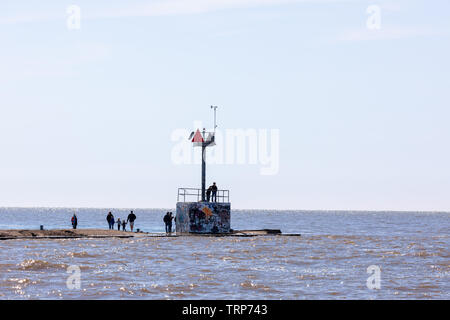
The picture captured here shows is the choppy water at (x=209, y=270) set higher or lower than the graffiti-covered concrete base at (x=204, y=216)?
lower

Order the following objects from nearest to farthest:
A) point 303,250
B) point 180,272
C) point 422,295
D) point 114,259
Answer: point 422,295 < point 180,272 < point 114,259 < point 303,250

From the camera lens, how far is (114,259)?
40594 millimetres

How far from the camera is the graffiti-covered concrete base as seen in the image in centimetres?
5534

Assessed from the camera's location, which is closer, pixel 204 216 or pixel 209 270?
pixel 209 270

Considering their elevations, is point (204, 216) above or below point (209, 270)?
above

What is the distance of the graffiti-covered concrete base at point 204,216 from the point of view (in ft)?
182

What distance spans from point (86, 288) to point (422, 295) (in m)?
12.5

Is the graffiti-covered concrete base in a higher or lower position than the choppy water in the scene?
higher

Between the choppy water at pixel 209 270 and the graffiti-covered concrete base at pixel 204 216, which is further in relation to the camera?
the graffiti-covered concrete base at pixel 204 216

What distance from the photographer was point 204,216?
55812mm

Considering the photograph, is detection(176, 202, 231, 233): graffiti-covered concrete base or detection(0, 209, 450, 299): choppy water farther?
detection(176, 202, 231, 233): graffiti-covered concrete base
